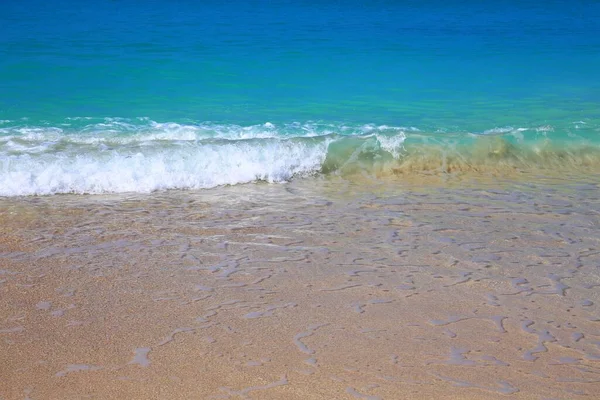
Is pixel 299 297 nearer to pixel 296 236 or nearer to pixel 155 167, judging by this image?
pixel 296 236

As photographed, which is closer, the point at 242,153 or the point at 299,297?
the point at 299,297

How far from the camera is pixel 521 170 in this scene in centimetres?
704

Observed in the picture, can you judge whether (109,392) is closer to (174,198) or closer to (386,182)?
(174,198)

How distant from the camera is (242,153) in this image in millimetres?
6953

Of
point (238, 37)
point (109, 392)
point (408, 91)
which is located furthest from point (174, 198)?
point (238, 37)

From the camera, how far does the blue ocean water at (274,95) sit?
6867 millimetres

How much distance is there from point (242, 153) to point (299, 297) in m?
3.38

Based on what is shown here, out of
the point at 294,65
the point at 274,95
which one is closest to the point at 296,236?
the point at 274,95

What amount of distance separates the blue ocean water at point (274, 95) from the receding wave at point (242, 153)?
0.07ft

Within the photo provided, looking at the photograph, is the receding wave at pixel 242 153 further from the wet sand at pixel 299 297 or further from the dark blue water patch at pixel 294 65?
the dark blue water patch at pixel 294 65

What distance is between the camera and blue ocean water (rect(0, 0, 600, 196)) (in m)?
6.87

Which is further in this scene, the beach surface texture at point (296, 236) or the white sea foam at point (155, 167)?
the white sea foam at point (155, 167)

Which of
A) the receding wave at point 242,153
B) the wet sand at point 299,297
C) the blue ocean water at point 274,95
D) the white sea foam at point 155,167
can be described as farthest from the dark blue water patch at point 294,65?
the wet sand at point 299,297

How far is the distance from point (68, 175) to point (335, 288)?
10.3ft
